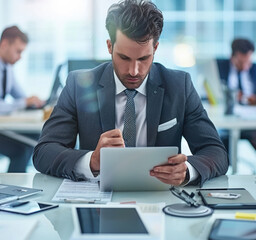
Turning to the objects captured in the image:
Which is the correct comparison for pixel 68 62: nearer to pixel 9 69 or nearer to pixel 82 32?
pixel 9 69

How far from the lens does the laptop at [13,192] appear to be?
58.6 inches

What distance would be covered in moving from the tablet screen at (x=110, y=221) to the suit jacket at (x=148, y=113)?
2.62 feet

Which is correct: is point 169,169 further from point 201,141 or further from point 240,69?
point 240,69

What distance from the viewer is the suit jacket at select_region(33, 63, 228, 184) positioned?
207 centimetres

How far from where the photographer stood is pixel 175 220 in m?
1.31

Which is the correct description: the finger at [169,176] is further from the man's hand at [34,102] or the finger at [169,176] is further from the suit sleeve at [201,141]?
the man's hand at [34,102]

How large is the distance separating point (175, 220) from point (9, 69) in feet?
12.1

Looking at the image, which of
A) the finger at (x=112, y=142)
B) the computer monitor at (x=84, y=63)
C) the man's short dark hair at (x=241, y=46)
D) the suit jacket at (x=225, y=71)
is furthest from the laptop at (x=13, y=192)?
the man's short dark hair at (x=241, y=46)

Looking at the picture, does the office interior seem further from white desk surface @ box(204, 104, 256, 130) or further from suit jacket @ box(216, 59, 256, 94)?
white desk surface @ box(204, 104, 256, 130)

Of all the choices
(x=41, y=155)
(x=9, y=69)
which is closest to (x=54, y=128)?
(x=41, y=155)

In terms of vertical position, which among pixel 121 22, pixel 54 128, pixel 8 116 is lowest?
pixel 8 116

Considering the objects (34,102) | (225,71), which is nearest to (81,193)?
(34,102)

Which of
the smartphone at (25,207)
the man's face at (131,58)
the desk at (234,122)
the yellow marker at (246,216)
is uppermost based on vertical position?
the man's face at (131,58)

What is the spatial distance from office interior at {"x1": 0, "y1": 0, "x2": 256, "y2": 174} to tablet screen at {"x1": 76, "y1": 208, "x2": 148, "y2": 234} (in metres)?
5.83
